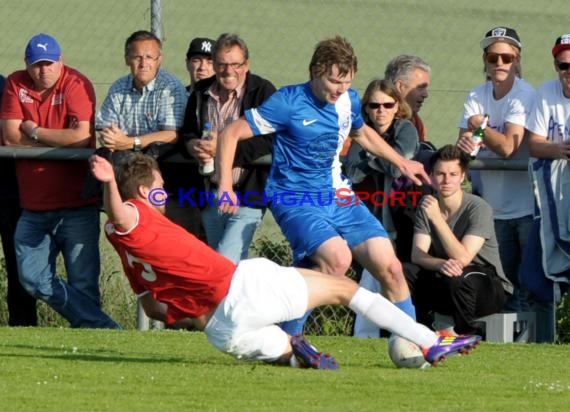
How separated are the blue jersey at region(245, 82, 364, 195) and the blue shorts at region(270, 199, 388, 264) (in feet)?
0.59

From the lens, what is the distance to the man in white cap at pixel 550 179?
9.78m

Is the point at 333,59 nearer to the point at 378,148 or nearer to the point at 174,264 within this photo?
the point at 378,148

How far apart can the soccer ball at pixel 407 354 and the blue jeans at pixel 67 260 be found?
3180 mm

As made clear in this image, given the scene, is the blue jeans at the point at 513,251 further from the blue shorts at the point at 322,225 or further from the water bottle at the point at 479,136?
the blue shorts at the point at 322,225

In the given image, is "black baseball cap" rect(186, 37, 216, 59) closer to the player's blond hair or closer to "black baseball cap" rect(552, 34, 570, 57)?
the player's blond hair

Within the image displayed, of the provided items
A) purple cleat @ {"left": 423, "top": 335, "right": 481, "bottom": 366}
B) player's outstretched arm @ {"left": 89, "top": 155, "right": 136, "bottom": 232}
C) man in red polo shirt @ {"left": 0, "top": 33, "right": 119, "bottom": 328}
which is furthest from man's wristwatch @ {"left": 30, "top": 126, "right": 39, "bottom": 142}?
purple cleat @ {"left": 423, "top": 335, "right": 481, "bottom": 366}

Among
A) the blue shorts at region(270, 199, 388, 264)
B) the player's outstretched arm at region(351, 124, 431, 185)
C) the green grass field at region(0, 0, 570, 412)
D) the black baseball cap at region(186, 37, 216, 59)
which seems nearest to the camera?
the green grass field at region(0, 0, 570, 412)

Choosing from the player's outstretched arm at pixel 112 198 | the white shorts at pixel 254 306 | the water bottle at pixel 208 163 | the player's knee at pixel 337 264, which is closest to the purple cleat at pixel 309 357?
the white shorts at pixel 254 306

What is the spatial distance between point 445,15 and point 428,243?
555 cm

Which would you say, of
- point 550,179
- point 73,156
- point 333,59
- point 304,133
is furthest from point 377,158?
point 73,156

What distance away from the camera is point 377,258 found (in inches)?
339

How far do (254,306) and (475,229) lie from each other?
2.65 meters

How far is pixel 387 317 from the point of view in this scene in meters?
7.72

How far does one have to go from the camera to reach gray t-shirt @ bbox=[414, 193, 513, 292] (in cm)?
977
